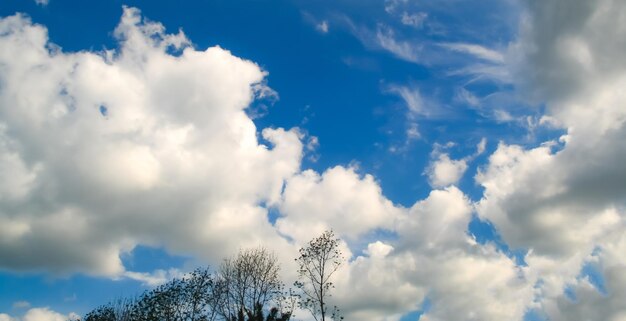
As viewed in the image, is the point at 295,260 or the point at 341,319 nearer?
the point at 341,319

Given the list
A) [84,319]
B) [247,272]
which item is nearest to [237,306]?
[247,272]

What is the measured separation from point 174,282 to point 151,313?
3.89 meters

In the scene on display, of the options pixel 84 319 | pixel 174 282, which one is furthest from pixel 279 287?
pixel 84 319

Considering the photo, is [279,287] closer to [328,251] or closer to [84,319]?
[328,251]

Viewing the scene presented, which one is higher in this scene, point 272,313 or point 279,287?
point 279,287

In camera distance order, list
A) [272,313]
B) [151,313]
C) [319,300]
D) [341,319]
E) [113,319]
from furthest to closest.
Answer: [113,319] < [151,313] < [319,300] < [341,319] < [272,313]

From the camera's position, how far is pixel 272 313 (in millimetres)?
34875

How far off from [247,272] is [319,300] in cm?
824

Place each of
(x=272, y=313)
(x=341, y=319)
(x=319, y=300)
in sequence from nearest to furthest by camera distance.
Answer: (x=272, y=313) < (x=341, y=319) < (x=319, y=300)

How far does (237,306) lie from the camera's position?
42.1m

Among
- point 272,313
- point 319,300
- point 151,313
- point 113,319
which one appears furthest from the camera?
point 113,319

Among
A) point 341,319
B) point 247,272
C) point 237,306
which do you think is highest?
point 247,272

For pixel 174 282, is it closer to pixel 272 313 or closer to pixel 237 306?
pixel 237 306

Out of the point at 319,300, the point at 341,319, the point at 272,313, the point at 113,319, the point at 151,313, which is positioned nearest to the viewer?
the point at 272,313
